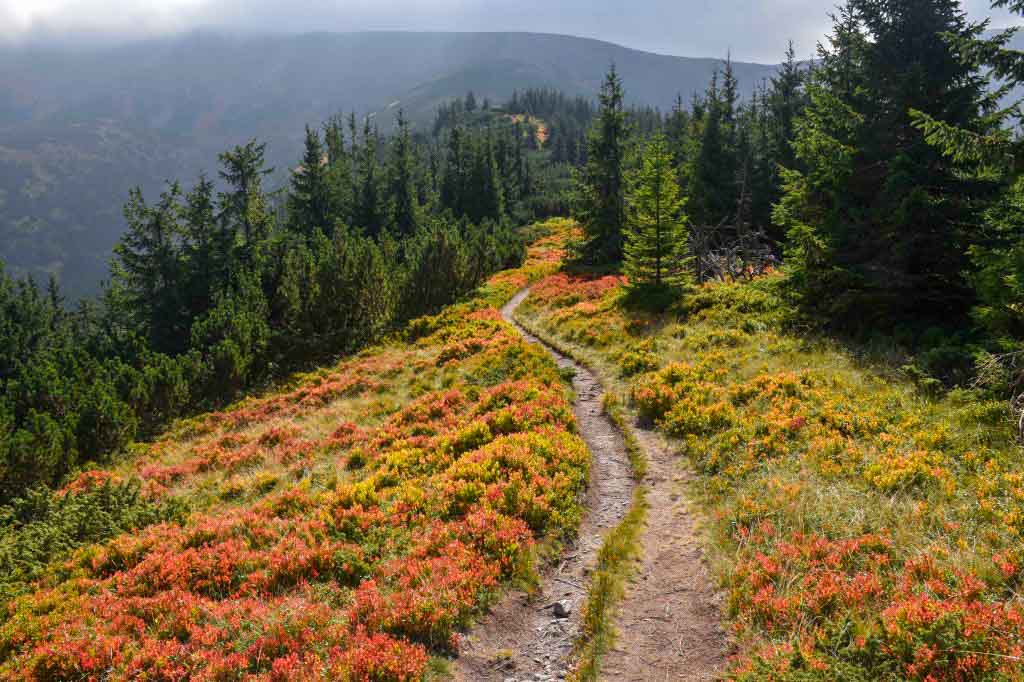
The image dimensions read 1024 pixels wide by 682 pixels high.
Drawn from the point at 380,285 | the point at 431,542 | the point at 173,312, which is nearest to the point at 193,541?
the point at 431,542

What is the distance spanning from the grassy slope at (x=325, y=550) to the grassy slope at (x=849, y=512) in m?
3.19

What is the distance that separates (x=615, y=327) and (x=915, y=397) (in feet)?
42.6

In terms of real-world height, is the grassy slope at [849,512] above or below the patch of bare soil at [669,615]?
above

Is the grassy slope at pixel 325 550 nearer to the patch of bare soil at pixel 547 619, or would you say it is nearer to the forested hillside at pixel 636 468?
the forested hillside at pixel 636 468

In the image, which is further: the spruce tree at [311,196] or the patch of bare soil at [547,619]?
the spruce tree at [311,196]

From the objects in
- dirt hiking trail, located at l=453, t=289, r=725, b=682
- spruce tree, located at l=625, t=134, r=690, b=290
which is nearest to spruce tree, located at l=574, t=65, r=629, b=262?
spruce tree, located at l=625, t=134, r=690, b=290

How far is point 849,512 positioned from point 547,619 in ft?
16.6

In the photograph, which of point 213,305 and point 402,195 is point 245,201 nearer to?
point 213,305

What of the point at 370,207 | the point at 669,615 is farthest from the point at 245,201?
the point at 669,615

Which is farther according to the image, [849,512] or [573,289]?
[573,289]

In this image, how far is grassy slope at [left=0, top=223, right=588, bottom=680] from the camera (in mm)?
7449

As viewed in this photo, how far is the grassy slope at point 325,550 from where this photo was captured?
745 cm

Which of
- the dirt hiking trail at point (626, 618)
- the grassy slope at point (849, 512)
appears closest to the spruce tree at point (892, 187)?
the grassy slope at point (849, 512)

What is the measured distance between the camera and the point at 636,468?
1241 cm
